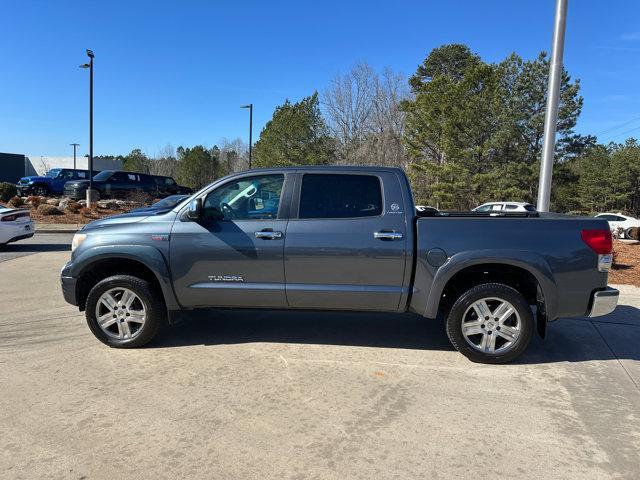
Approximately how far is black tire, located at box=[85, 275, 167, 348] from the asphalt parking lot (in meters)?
0.14

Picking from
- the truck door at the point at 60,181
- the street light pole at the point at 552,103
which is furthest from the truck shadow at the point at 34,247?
the truck door at the point at 60,181

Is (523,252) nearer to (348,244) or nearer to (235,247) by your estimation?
(348,244)

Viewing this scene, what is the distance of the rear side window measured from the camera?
182 inches

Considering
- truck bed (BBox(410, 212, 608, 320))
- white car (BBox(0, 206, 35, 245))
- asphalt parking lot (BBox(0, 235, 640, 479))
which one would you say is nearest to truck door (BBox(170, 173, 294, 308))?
asphalt parking lot (BBox(0, 235, 640, 479))

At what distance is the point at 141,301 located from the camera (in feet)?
15.8

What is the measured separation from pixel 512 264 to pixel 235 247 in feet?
8.57

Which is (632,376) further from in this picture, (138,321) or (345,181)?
(138,321)

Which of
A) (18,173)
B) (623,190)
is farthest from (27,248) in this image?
(18,173)

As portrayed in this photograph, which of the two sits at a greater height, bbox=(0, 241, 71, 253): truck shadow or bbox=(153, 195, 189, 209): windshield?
bbox=(153, 195, 189, 209): windshield

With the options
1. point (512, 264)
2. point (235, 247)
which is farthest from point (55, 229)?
point (512, 264)

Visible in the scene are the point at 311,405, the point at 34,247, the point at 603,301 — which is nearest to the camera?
the point at 311,405

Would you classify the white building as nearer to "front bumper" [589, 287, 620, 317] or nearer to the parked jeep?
the parked jeep

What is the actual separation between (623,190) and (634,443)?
50074 mm

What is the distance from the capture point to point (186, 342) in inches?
201
